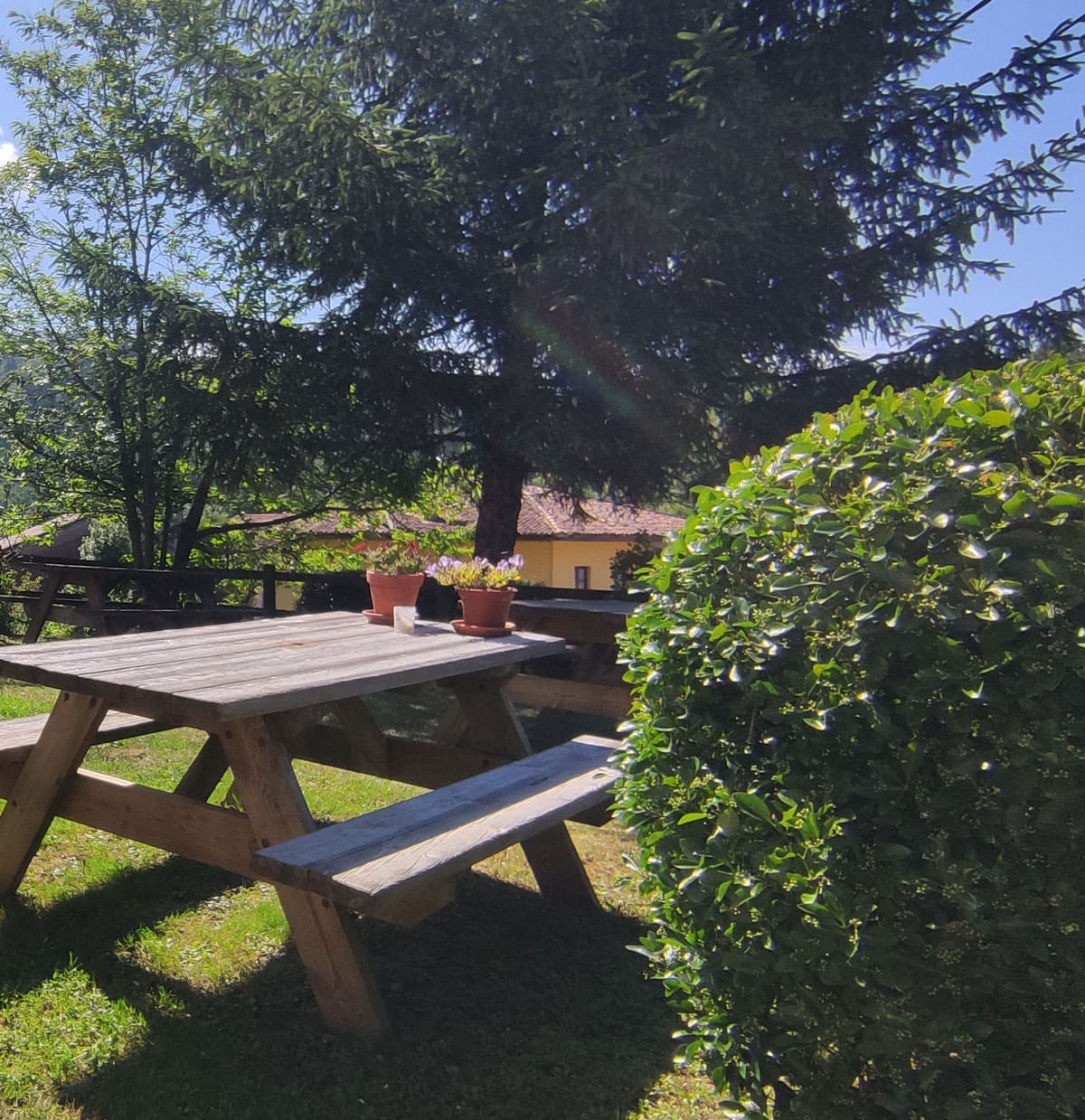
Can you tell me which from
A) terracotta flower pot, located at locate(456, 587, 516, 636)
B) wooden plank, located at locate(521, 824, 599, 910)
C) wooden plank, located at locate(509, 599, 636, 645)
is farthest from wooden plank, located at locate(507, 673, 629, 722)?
wooden plank, located at locate(521, 824, 599, 910)

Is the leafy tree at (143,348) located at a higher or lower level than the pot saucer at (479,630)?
higher

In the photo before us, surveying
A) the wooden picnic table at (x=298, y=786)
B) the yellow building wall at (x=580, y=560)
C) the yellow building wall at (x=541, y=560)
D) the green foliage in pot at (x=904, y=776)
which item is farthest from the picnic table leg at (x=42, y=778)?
the yellow building wall at (x=580, y=560)

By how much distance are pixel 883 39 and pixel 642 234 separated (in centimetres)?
290

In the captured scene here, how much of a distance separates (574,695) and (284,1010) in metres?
3.41

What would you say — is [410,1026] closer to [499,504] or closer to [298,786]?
[298,786]

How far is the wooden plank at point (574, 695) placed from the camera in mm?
5773

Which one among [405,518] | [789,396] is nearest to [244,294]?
[789,396]

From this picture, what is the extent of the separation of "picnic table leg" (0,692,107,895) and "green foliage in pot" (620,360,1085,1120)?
2.07m

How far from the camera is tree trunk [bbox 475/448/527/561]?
9.10 m

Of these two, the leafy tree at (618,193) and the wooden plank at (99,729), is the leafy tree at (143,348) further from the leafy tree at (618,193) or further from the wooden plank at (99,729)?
the wooden plank at (99,729)

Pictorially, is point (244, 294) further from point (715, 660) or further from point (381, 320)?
point (715, 660)

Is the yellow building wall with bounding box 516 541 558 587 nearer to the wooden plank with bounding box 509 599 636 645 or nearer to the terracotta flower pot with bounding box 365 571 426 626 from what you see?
the wooden plank with bounding box 509 599 636 645

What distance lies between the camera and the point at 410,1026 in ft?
8.57

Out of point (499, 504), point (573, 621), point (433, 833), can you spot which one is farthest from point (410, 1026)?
point (499, 504)
